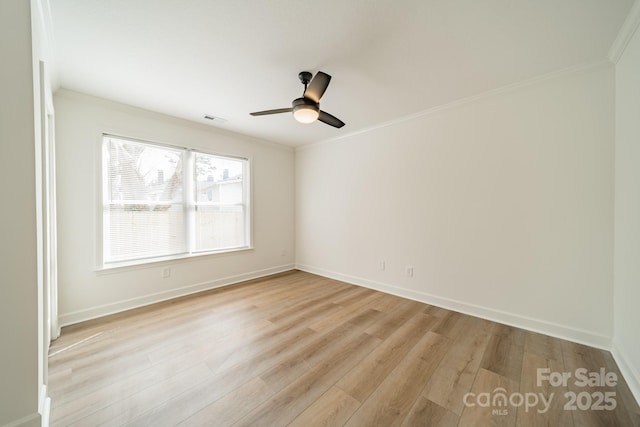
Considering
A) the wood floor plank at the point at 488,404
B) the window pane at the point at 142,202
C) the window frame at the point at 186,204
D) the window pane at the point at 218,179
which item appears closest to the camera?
the wood floor plank at the point at 488,404

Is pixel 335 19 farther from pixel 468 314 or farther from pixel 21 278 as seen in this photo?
pixel 468 314

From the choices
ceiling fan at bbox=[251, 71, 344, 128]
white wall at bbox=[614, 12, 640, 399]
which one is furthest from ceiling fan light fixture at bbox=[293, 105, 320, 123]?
white wall at bbox=[614, 12, 640, 399]

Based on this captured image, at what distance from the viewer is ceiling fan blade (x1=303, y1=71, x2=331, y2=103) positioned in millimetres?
1929

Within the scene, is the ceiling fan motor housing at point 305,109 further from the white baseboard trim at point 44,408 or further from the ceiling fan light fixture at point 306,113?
the white baseboard trim at point 44,408

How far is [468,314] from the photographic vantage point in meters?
2.68

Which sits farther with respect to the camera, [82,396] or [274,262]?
[274,262]

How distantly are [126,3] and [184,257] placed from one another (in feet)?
9.28

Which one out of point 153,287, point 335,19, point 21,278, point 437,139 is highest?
point 335,19

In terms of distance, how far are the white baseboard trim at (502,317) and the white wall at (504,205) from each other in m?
0.01

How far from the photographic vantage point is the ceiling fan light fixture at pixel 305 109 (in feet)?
6.71

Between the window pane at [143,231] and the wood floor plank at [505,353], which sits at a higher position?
the window pane at [143,231]

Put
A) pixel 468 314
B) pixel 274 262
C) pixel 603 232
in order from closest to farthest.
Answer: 1. pixel 603 232
2. pixel 468 314
3. pixel 274 262

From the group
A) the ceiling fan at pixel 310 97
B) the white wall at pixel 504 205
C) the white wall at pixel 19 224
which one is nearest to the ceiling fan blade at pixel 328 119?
the ceiling fan at pixel 310 97

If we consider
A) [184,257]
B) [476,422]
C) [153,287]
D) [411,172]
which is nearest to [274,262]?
[184,257]
